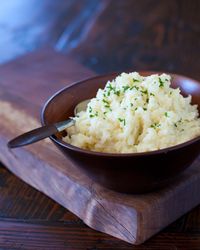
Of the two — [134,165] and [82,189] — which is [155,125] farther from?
[82,189]

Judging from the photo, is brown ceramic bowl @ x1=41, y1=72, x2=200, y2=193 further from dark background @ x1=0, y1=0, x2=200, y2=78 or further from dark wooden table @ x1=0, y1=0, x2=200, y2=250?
dark background @ x1=0, y1=0, x2=200, y2=78

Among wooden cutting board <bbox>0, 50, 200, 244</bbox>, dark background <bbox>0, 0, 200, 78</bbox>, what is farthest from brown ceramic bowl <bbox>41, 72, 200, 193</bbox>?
dark background <bbox>0, 0, 200, 78</bbox>

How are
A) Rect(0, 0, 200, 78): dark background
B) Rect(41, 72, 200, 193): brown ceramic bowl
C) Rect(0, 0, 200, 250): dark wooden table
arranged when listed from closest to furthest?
Rect(41, 72, 200, 193): brown ceramic bowl, Rect(0, 0, 200, 250): dark wooden table, Rect(0, 0, 200, 78): dark background

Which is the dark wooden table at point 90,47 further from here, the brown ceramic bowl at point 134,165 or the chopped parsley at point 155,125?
the chopped parsley at point 155,125

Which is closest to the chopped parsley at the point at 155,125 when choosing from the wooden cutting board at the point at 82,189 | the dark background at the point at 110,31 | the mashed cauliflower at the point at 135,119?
the mashed cauliflower at the point at 135,119

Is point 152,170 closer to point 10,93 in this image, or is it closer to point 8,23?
point 10,93

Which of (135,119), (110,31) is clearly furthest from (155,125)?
(110,31)
